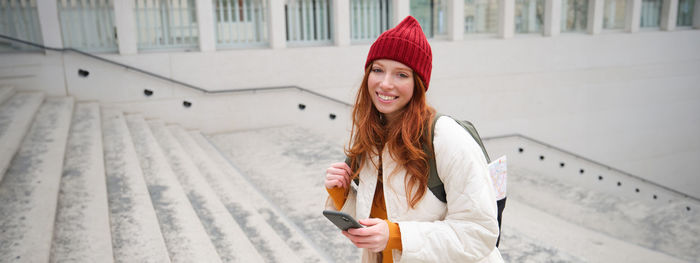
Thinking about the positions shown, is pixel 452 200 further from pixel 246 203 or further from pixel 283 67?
pixel 283 67

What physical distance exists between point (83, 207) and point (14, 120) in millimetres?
2347

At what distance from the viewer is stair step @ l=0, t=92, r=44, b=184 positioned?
4.12 metres

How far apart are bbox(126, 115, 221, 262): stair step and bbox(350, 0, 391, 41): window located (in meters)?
4.76

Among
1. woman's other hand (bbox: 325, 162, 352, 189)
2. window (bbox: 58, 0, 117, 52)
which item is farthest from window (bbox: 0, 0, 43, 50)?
woman's other hand (bbox: 325, 162, 352, 189)

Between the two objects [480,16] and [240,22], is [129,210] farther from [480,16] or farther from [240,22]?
[480,16]

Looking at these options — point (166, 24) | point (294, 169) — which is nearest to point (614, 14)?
point (294, 169)

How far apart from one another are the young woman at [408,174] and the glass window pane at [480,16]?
9.39 metres

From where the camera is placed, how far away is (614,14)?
11.9m

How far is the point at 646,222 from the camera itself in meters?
7.21

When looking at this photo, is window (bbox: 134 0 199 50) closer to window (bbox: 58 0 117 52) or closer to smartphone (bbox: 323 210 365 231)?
window (bbox: 58 0 117 52)

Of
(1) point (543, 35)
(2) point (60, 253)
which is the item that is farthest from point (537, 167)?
(2) point (60, 253)

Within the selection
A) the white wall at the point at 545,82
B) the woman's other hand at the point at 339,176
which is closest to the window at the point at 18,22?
the white wall at the point at 545,82

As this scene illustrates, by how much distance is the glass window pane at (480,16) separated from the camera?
10531mm

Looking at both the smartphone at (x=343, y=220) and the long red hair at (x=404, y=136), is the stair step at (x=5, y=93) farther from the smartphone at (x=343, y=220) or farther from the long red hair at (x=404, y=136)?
the smartphone at (x=343, y=220)
